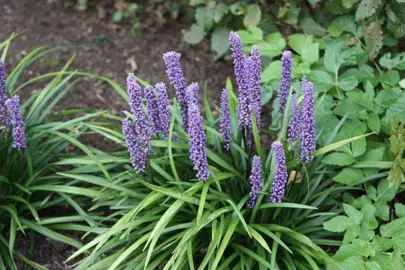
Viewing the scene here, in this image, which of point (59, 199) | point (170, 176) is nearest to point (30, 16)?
point (59, 199)

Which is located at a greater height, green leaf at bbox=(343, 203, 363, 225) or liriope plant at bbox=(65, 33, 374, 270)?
liriope plant at bbox=(65, 33, 374, 270)

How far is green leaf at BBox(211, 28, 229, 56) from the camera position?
5531 mm

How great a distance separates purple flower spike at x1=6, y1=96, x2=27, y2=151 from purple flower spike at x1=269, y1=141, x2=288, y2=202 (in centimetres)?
155

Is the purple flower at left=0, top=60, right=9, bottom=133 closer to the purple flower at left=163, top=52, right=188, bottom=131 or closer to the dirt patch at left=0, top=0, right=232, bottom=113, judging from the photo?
the purple flower at left=163, top=52, right=188, bottom=131

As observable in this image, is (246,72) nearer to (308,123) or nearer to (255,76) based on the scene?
(255,76)

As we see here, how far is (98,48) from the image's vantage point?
19.4 ft

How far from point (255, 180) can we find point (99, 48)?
2.97 metres

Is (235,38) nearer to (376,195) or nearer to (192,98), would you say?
(192,98)

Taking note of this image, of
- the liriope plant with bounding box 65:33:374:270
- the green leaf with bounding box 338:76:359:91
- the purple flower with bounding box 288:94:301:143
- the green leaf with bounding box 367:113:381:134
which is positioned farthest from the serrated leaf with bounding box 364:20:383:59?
the purple flower with bounding box 288:94:301:143

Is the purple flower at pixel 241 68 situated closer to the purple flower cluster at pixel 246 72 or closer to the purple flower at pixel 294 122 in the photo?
the purple flower cluster at pixel 246 72

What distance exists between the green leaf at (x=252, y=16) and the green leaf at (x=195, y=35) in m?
0.55

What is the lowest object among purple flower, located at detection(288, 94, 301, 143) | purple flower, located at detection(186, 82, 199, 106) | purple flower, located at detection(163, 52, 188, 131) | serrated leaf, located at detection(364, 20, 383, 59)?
purple flower, located at detection(288, 94, 301, 143)

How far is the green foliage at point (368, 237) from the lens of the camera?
11.0 ft

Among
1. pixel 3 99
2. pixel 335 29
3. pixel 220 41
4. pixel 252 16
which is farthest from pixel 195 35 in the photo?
pixel 3 99
